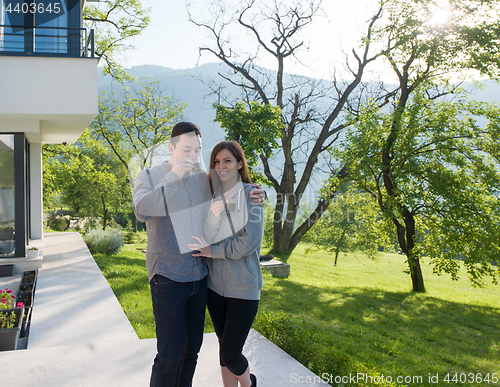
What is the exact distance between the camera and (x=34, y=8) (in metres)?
7.89

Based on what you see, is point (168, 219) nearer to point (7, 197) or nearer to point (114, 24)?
point (7, 197)

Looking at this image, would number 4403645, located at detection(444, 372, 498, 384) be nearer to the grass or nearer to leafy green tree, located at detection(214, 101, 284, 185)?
the grass

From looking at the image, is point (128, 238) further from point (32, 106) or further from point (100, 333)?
point (100, 333)

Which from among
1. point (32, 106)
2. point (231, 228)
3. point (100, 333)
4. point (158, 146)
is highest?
point (32, 106)

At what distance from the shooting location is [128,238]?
24.3 meters

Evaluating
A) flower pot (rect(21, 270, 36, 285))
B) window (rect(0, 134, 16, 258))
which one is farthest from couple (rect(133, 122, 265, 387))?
window (rect(0, 134, 16, 258))

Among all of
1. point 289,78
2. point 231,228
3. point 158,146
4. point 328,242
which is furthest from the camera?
point 328,242

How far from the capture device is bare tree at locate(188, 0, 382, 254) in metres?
17.2

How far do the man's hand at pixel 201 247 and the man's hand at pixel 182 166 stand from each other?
1.19ft

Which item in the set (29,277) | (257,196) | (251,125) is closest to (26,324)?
(29,277)

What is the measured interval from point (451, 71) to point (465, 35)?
1.60 meters

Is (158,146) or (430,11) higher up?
(430,11)

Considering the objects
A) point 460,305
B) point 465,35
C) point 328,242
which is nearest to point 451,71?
point 465,35

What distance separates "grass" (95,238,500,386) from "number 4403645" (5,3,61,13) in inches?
224
